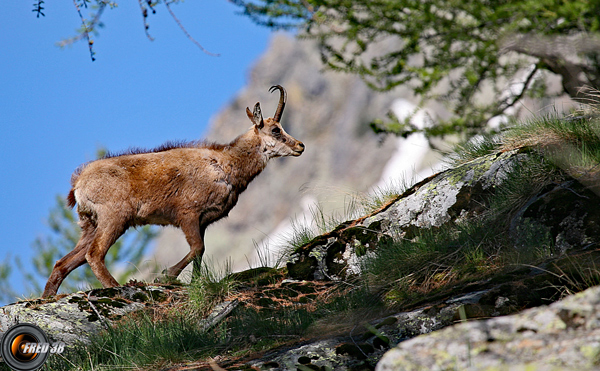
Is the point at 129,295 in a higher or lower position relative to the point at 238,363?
higher

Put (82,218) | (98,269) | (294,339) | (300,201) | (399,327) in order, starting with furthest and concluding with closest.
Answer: (300,201)
(82,218)
(98,269)
(294,339)
(399,327)

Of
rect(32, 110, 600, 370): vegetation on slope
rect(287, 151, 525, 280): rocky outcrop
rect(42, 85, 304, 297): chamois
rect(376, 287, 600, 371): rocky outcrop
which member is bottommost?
rect(376, 287, 600, 371): rocky outcrop

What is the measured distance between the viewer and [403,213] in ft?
20.4

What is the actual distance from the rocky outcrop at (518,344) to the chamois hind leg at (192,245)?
5.16 m

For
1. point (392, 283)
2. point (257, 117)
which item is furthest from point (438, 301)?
point (257, 117)

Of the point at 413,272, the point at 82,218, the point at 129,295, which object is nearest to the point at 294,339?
the point at 413,272

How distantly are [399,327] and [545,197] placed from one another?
2.09 meters

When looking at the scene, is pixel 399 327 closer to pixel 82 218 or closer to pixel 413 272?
pixel 413 272

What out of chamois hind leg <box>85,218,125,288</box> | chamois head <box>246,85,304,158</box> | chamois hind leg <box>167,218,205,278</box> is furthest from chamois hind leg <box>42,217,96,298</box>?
chamois head <box>246,85,304,158</box>

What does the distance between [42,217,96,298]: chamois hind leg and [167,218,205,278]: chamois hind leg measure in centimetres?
118

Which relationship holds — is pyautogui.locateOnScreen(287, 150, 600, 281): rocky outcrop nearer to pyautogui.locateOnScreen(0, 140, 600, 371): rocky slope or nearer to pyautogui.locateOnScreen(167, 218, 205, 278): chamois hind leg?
pyautogui.locateOnScreen(0, 140, 600, 371): rocky slope

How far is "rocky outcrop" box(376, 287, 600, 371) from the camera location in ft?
6.47

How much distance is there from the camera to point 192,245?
7.40 m

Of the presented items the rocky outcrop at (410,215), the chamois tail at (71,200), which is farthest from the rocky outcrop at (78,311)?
the chamois tail at (71,200)
